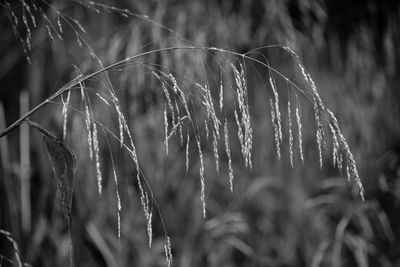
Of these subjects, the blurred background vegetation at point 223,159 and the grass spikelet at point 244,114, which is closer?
the grass spikelet at point 244,114

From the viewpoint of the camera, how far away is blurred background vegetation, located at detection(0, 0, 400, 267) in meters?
2.15

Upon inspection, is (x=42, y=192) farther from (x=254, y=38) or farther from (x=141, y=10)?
(x=254, y=38)

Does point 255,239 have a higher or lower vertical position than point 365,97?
lower

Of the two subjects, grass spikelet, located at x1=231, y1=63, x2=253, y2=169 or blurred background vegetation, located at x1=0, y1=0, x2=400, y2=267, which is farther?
blurred background vegetation, located at x1=0, y1=0, x2=400, y2=267

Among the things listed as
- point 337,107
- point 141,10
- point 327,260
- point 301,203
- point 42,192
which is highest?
point 141,10

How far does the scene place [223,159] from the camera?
2.64 m

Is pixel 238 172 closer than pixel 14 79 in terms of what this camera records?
No

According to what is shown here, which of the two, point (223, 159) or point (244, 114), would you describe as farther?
point (223, 159)

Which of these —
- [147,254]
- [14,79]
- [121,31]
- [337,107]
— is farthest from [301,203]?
[14,79]

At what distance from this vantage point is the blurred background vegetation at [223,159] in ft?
7.07

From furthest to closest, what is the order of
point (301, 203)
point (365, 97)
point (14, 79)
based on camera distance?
point (365, 97), point (301, 203), point (14, 79)

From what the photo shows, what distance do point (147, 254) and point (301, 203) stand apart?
65 cm

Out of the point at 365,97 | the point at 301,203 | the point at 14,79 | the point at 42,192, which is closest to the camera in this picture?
the point at 42,192

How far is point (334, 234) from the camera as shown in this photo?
2.45 metres
